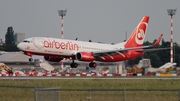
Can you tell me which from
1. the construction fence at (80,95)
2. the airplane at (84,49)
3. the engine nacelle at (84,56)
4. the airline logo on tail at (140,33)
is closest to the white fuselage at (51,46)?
the airplane at (84,49)

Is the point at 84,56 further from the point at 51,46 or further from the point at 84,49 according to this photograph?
the point at 51,46

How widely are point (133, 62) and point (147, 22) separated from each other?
29.5 meters

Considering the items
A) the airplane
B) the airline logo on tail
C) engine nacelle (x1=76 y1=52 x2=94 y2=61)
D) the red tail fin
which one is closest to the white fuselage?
the airplane

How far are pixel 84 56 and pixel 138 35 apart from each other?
1444 centimetres

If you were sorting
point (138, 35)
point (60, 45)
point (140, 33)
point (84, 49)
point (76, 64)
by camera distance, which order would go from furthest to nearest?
point (140, 33)
point (138, 35)
point (76, 64)
point (84, 49)
point (60, 45)

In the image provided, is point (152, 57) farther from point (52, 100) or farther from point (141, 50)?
point (52, 100)

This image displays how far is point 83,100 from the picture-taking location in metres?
33.2

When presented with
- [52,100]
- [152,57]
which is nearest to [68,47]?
[52,100]

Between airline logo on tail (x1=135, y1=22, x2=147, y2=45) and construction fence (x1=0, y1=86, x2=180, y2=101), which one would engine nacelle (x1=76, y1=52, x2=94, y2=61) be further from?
construction fence (x1=0, y1=86, x2=180, y2=101)

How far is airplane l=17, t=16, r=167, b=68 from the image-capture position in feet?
232

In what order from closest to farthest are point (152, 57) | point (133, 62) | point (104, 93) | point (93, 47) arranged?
point (104, 93) → point (93, 47) → point (133, 62) → point (152, 57)

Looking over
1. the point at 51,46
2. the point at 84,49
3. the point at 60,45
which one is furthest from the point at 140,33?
the point at 51,46

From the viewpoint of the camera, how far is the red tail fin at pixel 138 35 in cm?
8499

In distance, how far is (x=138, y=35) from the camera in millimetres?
86500
